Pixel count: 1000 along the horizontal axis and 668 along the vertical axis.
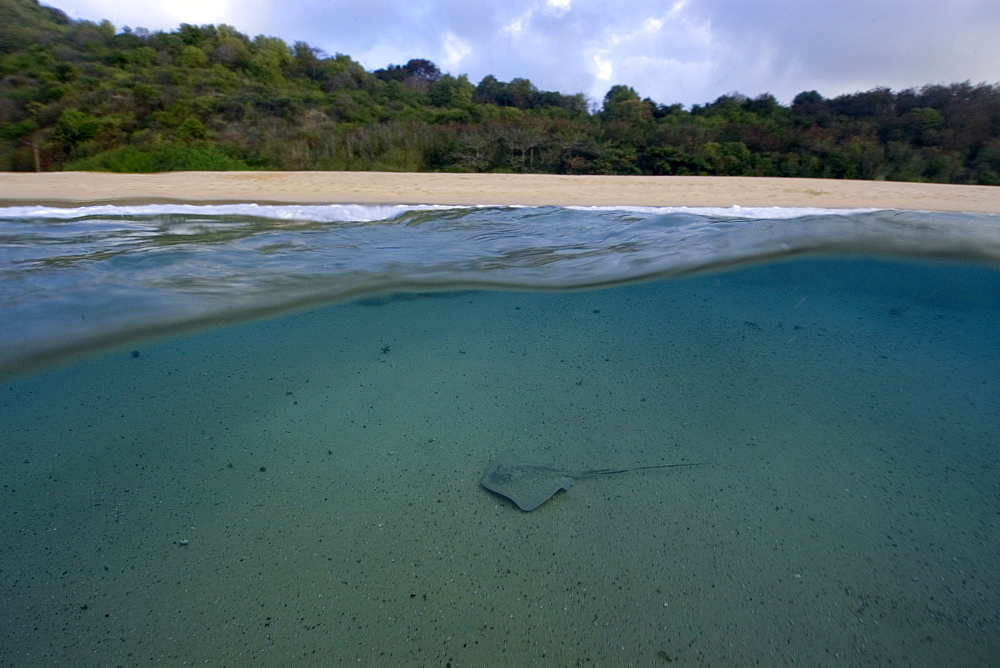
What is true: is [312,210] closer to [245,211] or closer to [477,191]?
[245,211]

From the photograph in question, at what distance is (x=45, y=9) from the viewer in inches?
1511

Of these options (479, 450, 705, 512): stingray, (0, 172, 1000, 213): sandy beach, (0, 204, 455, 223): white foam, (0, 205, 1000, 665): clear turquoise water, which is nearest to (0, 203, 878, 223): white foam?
(0, 204, 455, 223): white foam

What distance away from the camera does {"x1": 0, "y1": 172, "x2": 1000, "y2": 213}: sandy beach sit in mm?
10383

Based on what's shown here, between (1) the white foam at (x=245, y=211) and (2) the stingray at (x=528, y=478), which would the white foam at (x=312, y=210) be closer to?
(1) the white foam at (x=245, y=211)

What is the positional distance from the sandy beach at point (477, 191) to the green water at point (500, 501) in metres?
6.67

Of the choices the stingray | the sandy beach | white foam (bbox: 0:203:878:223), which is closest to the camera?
the stingray

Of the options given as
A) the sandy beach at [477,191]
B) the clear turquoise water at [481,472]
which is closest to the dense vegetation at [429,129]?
the sandy beach at [477,191]

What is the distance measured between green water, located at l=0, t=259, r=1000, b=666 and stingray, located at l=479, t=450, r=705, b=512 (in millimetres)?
65

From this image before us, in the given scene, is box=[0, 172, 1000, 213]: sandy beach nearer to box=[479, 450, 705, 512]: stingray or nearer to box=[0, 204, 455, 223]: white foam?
box=[0, 204, 455, 223]: white foam

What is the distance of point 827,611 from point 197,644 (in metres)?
2.40

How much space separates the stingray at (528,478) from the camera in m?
2.65

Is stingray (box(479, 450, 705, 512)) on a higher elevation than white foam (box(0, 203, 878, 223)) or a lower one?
lower

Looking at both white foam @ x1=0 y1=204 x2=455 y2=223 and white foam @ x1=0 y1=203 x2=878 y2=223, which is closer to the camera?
white foam @ x1=0 y1=203 x2=878 y2=223

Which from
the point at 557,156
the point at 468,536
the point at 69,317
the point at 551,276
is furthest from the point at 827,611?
the point at 557,156
